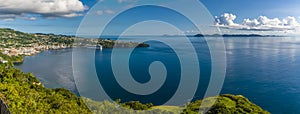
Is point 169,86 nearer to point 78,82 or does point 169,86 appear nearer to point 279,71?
point 78,82

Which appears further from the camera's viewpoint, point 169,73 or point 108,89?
point 169,73

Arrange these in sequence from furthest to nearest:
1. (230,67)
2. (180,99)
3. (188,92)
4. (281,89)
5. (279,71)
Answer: (230,67), (279,71), (281,89), (188,92), (180,99)

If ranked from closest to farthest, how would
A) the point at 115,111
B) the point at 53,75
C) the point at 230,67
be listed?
1. the point at 115,111
2. the point at 53,75
3. the point at 230,67

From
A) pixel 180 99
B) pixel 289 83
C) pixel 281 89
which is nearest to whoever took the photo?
pixel 180 99

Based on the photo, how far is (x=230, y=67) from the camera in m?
22.2

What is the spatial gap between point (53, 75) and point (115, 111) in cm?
1257

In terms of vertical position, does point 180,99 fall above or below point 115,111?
below

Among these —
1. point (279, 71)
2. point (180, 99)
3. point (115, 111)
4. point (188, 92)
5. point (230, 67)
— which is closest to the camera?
point (115, 111)

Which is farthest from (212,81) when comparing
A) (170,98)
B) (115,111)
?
(115,111)

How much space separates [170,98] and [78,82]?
570cm

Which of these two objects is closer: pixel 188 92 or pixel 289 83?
pixel 188 92

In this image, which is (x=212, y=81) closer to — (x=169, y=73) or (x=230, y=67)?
(x=169, y=73)

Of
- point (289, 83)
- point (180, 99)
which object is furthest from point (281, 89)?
point (180, 99)

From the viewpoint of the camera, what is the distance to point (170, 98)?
13.8m
